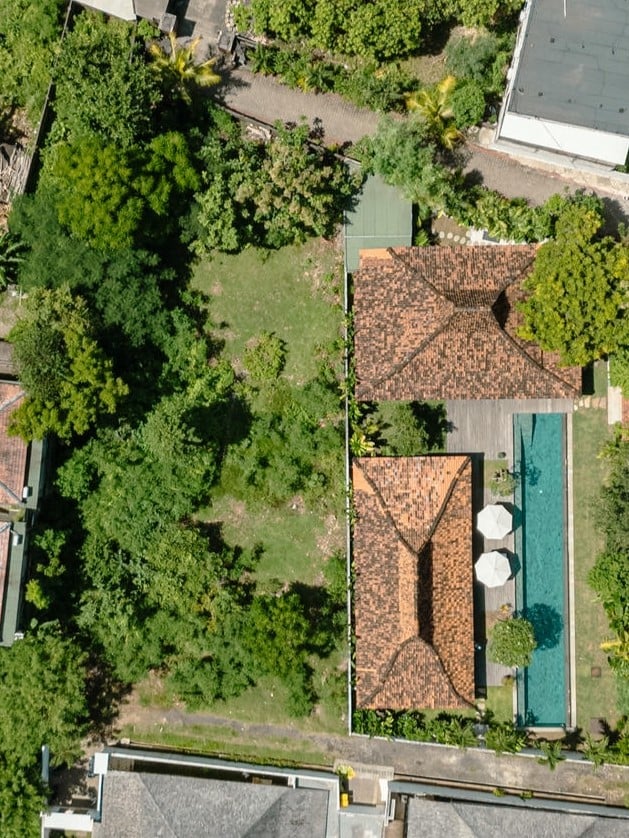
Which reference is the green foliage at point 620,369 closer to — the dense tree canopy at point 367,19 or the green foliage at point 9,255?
the dense tree canopy at point 367,19

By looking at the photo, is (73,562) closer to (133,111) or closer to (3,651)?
(3,651)

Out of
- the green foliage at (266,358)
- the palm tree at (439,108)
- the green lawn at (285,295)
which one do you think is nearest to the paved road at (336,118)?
the palm tree at (439,108)

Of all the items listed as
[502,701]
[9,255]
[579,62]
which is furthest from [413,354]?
[9,255]

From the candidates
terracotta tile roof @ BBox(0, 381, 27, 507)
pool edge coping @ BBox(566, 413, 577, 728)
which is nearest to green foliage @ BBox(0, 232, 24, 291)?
terracotta tile roof @ BBox(0, 381, 27, 507)

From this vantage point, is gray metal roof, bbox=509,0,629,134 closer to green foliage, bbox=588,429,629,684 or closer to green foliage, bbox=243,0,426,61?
green foliage, bbox=243,0,426,61

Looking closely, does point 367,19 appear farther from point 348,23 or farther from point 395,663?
point 395,663

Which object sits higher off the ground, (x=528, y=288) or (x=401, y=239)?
(x=401, y=239)

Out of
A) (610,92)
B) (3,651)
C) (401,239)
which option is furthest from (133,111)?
(3,651)
